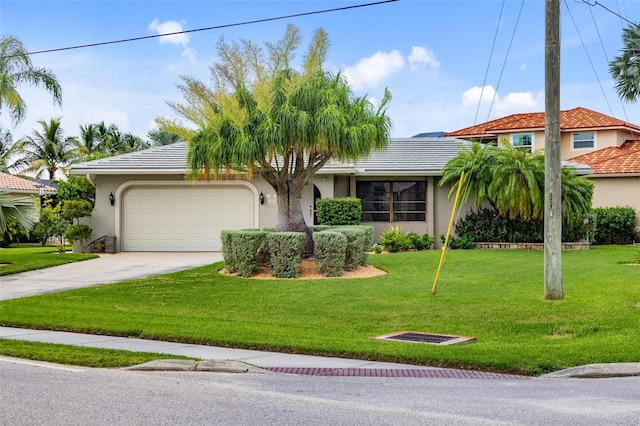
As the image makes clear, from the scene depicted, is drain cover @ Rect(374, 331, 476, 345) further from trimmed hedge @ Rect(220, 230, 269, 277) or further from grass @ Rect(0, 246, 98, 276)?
grass @ Rect(0, 246, 98, 276)

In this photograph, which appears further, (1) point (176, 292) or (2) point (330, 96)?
(2) point (330, 96)

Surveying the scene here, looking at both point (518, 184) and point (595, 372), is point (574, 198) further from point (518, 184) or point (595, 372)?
point (595, 372)

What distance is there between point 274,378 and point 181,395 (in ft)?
4.71

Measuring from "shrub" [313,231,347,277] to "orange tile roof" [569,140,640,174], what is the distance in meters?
17.7

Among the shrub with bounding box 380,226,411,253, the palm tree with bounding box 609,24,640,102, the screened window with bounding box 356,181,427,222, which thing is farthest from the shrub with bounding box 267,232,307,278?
the palm tree with bounding box 609,24,640,102

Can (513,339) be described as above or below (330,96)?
below

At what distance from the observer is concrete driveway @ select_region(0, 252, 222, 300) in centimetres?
1709

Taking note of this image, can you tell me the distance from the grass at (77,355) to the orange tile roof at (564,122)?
1178 inches

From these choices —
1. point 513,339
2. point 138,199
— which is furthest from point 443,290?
point 138,199

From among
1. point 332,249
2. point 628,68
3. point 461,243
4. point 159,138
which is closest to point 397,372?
point 332,249

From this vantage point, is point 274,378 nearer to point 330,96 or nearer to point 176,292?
point 176,292

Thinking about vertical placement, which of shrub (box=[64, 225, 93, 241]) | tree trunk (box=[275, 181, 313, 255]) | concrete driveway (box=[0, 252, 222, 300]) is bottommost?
concrete driveway (box=[0, 252, 222, 300])

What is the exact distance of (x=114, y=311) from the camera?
527 inches

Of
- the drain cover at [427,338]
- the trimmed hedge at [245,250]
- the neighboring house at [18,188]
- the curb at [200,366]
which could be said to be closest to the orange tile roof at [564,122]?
the neighboring house at [18,188]
